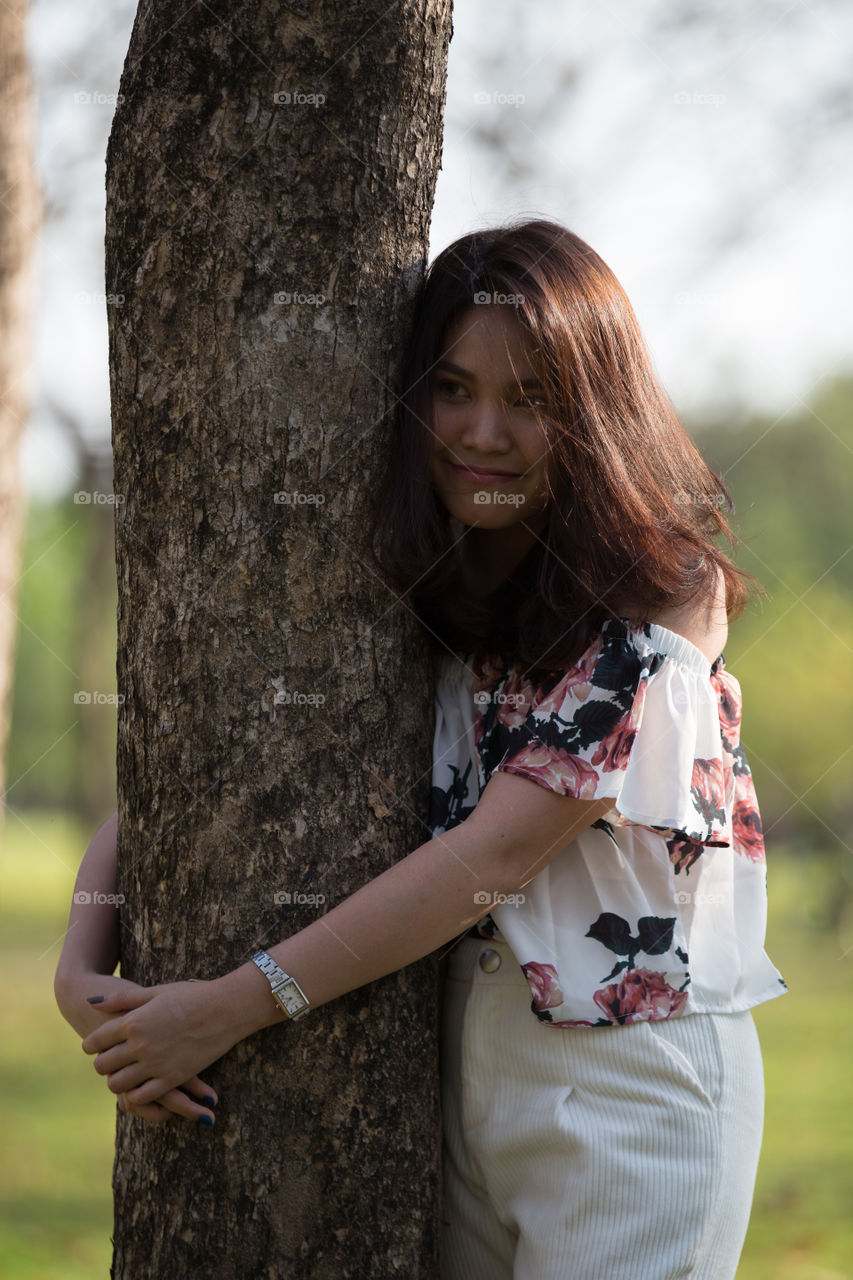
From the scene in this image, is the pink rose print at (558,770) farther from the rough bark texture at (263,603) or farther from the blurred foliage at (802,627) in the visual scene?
the blurred foliage at (802,627)

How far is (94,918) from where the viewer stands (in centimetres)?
171

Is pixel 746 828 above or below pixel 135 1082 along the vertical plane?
above

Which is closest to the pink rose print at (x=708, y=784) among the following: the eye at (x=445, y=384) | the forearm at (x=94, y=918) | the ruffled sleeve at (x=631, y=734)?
the ruffled sleeve at (x=631, y=734)

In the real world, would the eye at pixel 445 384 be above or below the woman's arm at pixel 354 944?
above

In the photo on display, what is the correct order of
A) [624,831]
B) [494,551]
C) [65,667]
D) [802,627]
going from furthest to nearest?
1. [65,667]
2. [802,627]
3. [494,551]
4. [624,831]

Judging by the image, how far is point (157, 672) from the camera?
162cm

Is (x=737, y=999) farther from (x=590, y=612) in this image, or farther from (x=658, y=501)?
(x=658, y=501)

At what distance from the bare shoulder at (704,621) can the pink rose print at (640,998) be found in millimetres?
470

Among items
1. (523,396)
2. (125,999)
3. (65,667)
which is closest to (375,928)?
(125,999)

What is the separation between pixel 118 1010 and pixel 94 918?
0.19 meters

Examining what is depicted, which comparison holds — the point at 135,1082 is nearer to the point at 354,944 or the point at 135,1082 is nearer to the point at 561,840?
the point at 354,944

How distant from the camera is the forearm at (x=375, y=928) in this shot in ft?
4.94

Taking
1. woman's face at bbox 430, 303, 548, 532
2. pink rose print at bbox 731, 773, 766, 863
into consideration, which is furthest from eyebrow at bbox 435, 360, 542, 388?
pink rose print at bbox 731, 773, 766, 863

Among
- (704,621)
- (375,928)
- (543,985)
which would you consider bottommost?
(543,985)
